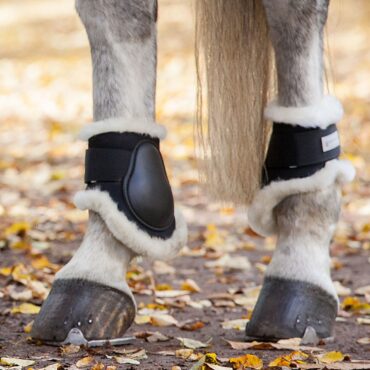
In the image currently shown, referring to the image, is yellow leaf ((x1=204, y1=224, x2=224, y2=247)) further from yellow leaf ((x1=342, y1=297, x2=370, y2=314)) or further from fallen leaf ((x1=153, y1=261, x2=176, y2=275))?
yellow leaf ((x1=342, y1=297, x2=370, y2=314))

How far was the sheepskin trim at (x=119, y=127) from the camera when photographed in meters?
2.28

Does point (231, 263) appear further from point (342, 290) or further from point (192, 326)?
point (192, 326)

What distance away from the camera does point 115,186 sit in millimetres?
2266

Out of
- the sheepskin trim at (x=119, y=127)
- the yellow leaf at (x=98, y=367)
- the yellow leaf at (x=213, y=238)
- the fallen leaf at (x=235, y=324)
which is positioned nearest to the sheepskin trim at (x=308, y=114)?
the sheepskin trim at (x=119, y=127)

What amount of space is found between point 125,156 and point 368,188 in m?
3.65

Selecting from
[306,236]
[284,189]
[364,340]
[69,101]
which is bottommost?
[364,340]

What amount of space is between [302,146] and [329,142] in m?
0.07

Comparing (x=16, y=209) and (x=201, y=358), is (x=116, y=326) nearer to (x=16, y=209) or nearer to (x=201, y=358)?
(x=201, y=358)

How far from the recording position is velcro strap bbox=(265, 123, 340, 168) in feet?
7.98

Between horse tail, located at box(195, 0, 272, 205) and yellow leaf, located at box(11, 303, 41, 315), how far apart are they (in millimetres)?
599

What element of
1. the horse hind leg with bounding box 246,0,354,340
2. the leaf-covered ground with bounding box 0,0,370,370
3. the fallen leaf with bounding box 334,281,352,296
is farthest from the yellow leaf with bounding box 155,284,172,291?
the horse hind leg with bounding box 246,0,354,340

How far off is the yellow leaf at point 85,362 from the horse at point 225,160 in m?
0.14

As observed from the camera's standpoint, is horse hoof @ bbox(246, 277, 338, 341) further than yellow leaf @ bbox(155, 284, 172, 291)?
No

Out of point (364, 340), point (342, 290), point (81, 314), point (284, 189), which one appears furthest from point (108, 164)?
point (342, 290)
